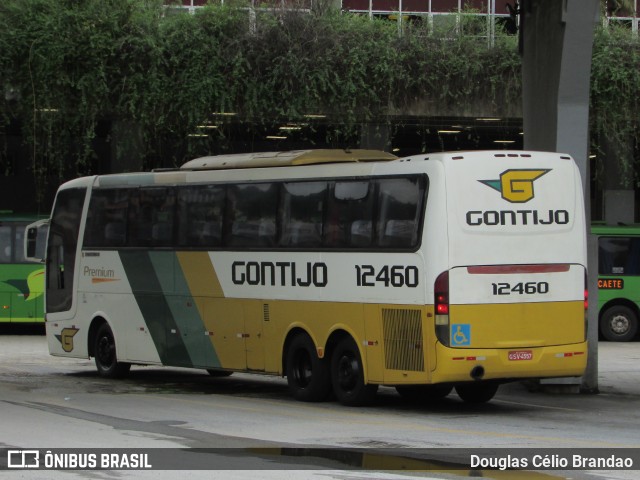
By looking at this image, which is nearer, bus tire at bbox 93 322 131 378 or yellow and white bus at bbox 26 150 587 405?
yellow and white bus at bbox 26 150 587 405

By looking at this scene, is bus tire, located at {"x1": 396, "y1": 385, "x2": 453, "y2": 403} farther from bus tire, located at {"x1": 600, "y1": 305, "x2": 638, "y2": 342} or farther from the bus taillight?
bus tire, located at {"x1": 600, "y1": 305, "x2": 638, "y2": 342}

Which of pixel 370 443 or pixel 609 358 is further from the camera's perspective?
pixel 609 358

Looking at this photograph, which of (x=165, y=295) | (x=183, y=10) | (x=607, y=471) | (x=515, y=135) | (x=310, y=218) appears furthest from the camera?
(x=515, y=135)

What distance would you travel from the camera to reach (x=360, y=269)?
15.9 metres

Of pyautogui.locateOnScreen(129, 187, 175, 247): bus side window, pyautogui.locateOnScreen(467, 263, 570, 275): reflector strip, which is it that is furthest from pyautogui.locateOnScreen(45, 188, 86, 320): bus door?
pyautogui.locateOnScreen(467, 263, 570, 275): reflector strip

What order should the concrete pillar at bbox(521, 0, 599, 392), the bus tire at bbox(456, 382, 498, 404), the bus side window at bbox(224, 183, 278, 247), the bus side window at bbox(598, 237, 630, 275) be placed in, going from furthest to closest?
1. the bus side window at bbox(598, 237, 630, 275)
2. the concrete pillar at bbox(521, 0, 599, 392)
3. the bus side window at bbox(224, 183, 278, 247)
4. the bus tire at bbox(456, 382, 498, 404)

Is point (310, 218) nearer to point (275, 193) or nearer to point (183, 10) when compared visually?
point (275, 193)

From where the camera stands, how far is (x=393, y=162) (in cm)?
1582

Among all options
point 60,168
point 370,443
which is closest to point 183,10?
point 60,168

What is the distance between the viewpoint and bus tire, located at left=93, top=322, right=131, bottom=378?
68.8 feet

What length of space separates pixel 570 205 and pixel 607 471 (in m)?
6.09

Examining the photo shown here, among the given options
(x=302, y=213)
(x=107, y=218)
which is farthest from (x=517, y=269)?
(x=107, y=218)

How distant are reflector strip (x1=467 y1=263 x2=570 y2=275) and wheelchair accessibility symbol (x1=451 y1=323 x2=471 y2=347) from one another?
2.19ft

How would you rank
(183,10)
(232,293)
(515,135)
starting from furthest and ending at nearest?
(515,135) → (183,10) → (232,293)
